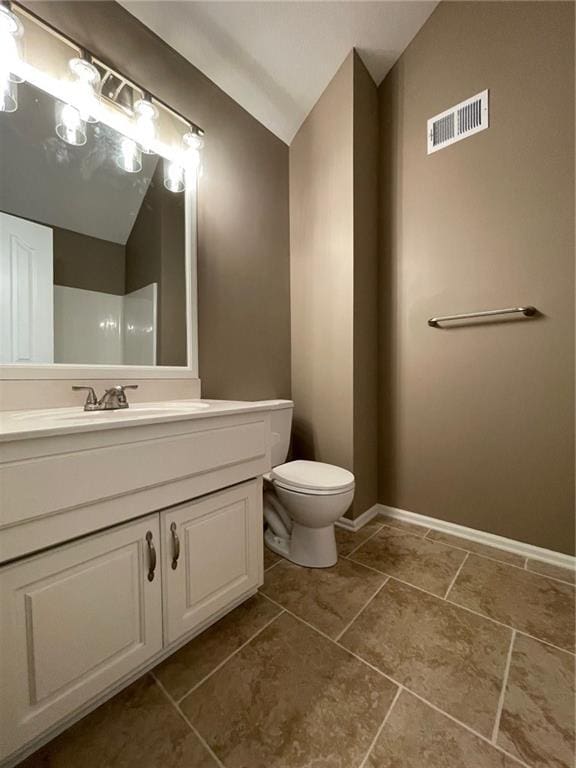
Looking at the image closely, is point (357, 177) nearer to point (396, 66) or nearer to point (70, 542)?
point (396, 66)

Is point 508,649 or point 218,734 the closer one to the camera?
point 218,734

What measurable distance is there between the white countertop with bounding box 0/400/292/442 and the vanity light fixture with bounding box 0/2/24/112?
106cm

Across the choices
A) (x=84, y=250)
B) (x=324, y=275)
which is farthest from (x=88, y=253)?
(x=324, y=275)

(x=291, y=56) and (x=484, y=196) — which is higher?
(x=291, y=56)

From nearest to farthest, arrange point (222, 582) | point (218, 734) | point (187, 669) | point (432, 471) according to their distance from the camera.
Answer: point (218, 734) < point (187, 669) < point (222, 582) < point (432, 471)

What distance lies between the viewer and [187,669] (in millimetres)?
935

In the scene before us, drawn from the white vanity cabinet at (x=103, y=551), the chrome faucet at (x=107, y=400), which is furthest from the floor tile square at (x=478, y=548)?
the chrome faucet at (x=107, y=400)

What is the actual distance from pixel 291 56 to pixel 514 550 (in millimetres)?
2851

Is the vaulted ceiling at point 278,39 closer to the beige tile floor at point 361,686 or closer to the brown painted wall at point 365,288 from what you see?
the brown painted wall at point 365,288

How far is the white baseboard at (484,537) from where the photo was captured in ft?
4.65

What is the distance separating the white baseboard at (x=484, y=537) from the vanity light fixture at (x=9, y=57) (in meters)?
2.45

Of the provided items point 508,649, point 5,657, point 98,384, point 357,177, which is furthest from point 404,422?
point 5,657

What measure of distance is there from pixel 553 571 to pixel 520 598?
311 millimetres

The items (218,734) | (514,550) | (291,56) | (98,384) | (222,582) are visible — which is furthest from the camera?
(291,56)
